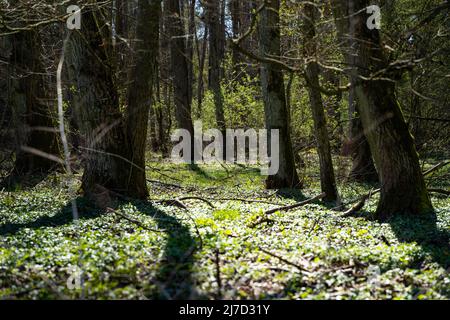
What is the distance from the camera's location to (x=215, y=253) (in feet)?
20.2

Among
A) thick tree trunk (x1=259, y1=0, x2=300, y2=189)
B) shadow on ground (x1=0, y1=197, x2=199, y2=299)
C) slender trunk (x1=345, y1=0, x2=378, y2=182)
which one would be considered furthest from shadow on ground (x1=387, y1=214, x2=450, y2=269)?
slender trunk (x1=345, y1=0, x2=378, y2=182)

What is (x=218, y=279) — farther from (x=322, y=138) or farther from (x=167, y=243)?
(x=322, y=138)

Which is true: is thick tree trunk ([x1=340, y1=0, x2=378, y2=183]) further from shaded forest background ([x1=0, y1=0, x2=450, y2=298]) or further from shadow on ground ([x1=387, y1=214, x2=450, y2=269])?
shadow on ground ([x1=387, y1=214, x2=450, y2=269])

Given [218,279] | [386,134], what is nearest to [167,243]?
[218,279]

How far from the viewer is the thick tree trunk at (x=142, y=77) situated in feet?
34.2

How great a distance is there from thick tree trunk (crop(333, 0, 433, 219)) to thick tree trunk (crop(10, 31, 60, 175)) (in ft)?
27.7

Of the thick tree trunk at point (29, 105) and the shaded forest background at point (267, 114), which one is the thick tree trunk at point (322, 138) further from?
the thick tree trunk at point (29, 105)

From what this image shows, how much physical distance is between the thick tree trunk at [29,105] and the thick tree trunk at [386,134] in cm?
845

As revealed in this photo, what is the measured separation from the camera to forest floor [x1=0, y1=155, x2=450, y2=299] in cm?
504

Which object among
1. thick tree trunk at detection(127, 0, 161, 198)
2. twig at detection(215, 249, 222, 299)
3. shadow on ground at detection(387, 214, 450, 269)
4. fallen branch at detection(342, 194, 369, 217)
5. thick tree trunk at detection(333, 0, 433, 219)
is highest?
thick tree trunk at detection(127, 0, 161, 198)

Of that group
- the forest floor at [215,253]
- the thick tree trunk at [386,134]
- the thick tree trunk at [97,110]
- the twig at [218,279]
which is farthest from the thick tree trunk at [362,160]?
the twig at [218,279]

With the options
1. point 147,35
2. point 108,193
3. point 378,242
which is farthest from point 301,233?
point 147,35
